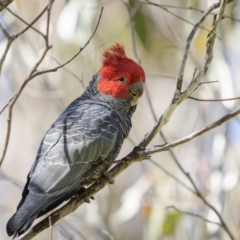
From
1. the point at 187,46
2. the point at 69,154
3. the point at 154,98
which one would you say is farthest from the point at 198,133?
the point at 154,98

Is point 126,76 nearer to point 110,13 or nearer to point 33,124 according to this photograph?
point 110,13

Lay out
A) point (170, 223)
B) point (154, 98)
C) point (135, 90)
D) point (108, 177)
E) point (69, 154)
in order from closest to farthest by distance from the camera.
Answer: point (108, 177), point (69, 154), point (135, 90), point (170, 223), point (154, 98)

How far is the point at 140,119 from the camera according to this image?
6.40 meters

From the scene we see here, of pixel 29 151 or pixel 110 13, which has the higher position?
pixel 110 13

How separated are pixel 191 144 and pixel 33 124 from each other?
2172mm

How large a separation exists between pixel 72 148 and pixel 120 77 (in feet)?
2.75

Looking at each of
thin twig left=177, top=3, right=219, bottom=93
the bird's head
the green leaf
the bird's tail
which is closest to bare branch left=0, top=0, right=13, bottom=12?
thin twig left=177, top=3, right=219, bottom=93

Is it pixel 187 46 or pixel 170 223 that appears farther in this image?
pixel 170 223

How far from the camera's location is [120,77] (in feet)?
13.3

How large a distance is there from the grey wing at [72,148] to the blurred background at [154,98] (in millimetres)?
643

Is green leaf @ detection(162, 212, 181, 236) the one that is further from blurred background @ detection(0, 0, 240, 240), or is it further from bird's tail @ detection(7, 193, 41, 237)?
bird's tail @ detection(7, 193, 41, 237)

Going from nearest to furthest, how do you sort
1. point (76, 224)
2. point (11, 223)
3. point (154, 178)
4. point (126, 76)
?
point (11, 223) → point (126, 76) → point (154, 178) → point (76, 224)

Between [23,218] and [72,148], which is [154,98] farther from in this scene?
[23,218]

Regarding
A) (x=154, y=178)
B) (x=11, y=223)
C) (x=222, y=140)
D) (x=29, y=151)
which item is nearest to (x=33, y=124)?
(x=29, y=151)
